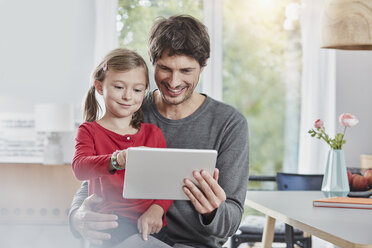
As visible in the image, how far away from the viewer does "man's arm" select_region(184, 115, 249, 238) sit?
161 cm

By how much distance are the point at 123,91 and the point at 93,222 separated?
45cm

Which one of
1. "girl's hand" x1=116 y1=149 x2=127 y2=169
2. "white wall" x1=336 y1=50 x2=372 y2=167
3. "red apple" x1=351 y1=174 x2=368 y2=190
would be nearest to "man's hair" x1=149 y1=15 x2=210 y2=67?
"girl's hand" x1=116 y1=149 x2=127 y2=169

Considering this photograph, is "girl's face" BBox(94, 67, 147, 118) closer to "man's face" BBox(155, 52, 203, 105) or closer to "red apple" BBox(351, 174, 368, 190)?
"man's face" BBox(155, 52, 203, 105)

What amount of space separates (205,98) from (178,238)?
0.55 m

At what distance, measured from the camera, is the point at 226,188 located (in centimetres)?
191

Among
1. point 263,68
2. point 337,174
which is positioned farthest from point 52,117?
point 337,174

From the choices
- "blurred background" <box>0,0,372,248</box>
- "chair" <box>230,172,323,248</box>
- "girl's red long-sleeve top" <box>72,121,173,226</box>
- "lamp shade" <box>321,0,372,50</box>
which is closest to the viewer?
"girl's red long-sleeve top" <box>72,121,173,226</box>

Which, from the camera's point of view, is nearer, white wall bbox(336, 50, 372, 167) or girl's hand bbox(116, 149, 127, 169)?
girl's hand bbox(116, 149, 127, 169)

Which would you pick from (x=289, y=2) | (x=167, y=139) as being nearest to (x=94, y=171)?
(x=167, y=139)

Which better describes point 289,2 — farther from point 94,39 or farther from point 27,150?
point 27,150

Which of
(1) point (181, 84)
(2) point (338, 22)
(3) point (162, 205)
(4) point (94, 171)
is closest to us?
(4) point (94, 171)

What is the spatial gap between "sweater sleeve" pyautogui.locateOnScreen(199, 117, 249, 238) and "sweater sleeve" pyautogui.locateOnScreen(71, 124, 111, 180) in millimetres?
406

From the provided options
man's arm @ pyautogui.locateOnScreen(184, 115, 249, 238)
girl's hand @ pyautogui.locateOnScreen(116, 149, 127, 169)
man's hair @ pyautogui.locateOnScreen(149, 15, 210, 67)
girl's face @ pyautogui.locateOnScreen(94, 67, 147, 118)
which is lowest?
man's arm @ pyautogui.locateOnScreen(184, 115, 249, 238)

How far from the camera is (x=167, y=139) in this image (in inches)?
80.4
